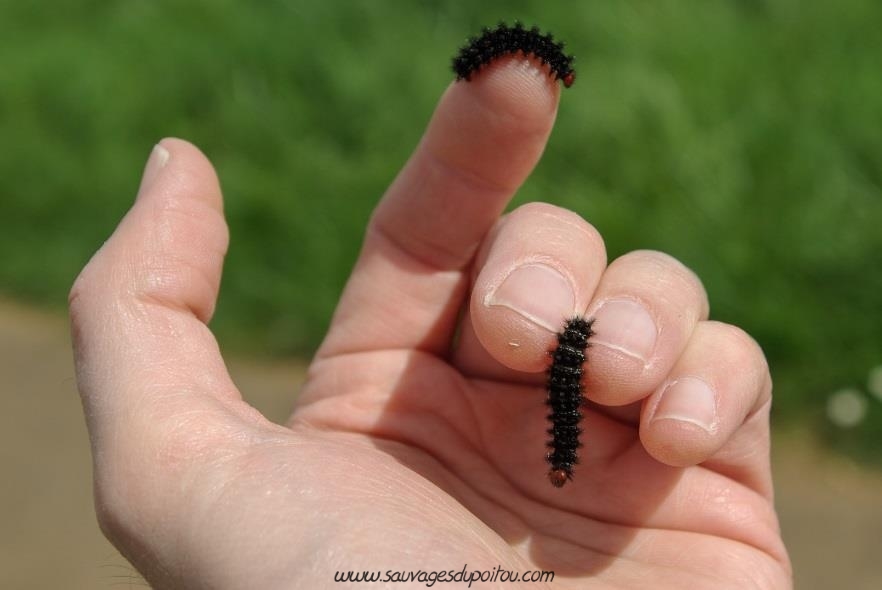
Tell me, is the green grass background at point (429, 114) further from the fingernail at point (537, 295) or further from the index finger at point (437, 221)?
the fingernail at point (537, 295)

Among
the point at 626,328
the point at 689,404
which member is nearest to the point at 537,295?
the point at 626,328

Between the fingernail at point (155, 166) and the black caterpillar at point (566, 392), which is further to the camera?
the fingernail at point (155, 166)

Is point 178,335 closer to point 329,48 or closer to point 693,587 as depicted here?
point 693,587

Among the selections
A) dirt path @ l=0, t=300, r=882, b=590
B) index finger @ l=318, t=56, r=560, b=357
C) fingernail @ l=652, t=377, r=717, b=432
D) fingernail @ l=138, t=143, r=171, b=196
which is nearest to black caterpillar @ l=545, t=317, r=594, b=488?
fingernail @ l=652, t=377, r=717, b=432

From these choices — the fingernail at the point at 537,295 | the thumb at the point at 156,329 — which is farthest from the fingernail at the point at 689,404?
the thumb at the point at 156,329

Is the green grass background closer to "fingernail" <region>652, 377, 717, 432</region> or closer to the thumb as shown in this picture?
"fingernail" <region>652, 377, 717, 432</region>

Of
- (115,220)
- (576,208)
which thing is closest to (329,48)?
(115,220)

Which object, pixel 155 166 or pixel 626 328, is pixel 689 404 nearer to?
pixel 626 328
